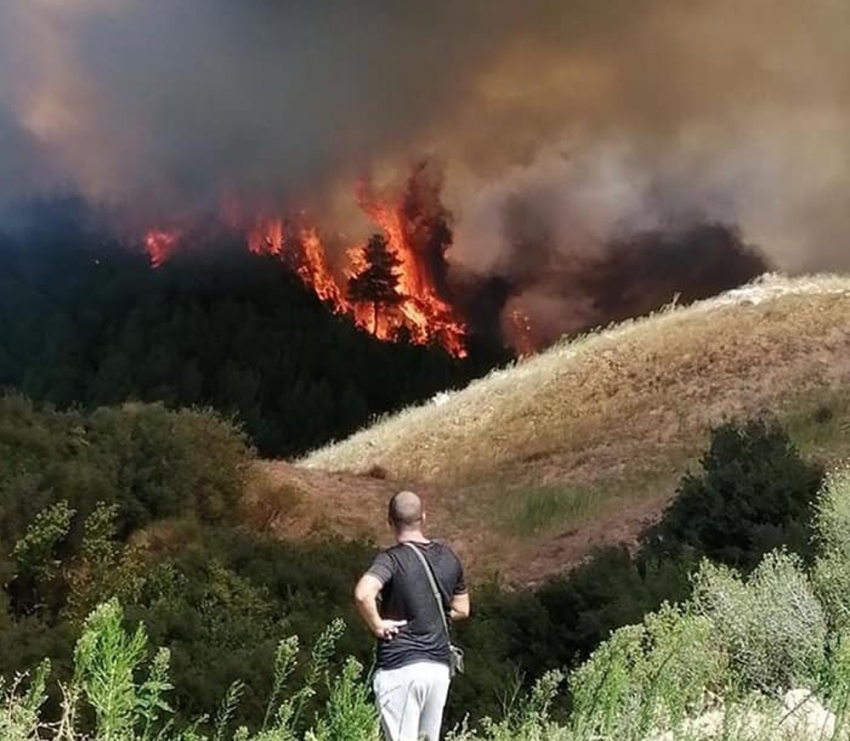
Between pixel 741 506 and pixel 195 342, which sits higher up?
pixel 195 342

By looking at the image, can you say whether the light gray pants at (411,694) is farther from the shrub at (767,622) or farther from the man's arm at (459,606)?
the shrub at (767,622)

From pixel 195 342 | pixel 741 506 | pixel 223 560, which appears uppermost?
pixel 195 342

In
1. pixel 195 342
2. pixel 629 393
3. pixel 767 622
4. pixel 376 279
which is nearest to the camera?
pixel 767 622

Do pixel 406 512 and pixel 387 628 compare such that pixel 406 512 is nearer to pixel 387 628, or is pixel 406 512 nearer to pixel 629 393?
pixel 387 628

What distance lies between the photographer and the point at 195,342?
47.7 metres

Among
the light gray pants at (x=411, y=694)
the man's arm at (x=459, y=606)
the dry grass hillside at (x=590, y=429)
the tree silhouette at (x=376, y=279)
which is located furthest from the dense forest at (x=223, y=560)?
the tree silhouette at (x=376, y=279)

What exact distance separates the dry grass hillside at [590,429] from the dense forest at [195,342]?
1019cm

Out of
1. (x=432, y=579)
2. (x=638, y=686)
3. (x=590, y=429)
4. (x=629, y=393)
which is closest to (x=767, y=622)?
(x=432, y=579)

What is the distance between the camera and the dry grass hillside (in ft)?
65.0

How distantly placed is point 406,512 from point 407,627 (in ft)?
1.86

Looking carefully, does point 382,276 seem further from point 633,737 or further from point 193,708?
point 633,737

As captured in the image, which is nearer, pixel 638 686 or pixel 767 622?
pixel 638 686

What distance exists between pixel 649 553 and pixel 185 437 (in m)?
8.38

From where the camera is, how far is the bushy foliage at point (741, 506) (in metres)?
12.4
